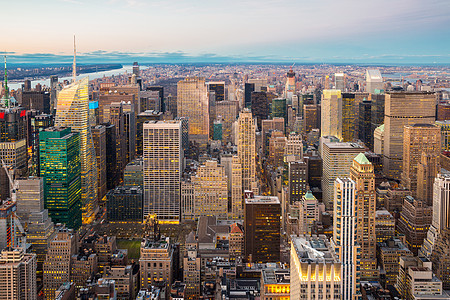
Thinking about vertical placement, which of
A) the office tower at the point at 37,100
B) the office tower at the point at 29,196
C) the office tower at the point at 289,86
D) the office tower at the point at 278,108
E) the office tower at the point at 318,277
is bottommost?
the office tower at the point at 29,196

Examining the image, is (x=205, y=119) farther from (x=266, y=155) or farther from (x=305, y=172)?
(x=305, y=172)

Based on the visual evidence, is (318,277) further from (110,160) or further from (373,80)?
(373,80)

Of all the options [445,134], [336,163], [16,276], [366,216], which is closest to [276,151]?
[336,163]

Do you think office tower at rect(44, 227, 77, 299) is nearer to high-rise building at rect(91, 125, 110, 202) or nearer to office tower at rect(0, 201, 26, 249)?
office tower at rect(0, 201, 26, 249)

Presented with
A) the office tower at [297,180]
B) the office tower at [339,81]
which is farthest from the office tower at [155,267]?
the office tower at [339,81]

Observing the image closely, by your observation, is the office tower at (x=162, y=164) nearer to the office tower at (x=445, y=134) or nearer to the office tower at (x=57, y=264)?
the office tower at (x=57, y=264)

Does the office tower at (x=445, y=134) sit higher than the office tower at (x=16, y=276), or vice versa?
the office tower at (x=445, y=134)

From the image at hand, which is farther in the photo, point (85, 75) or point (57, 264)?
point (85, 75)

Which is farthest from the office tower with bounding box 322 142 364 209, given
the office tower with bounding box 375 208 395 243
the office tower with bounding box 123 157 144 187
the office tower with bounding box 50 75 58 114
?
the office tower with bounding box 50 75 58 114
